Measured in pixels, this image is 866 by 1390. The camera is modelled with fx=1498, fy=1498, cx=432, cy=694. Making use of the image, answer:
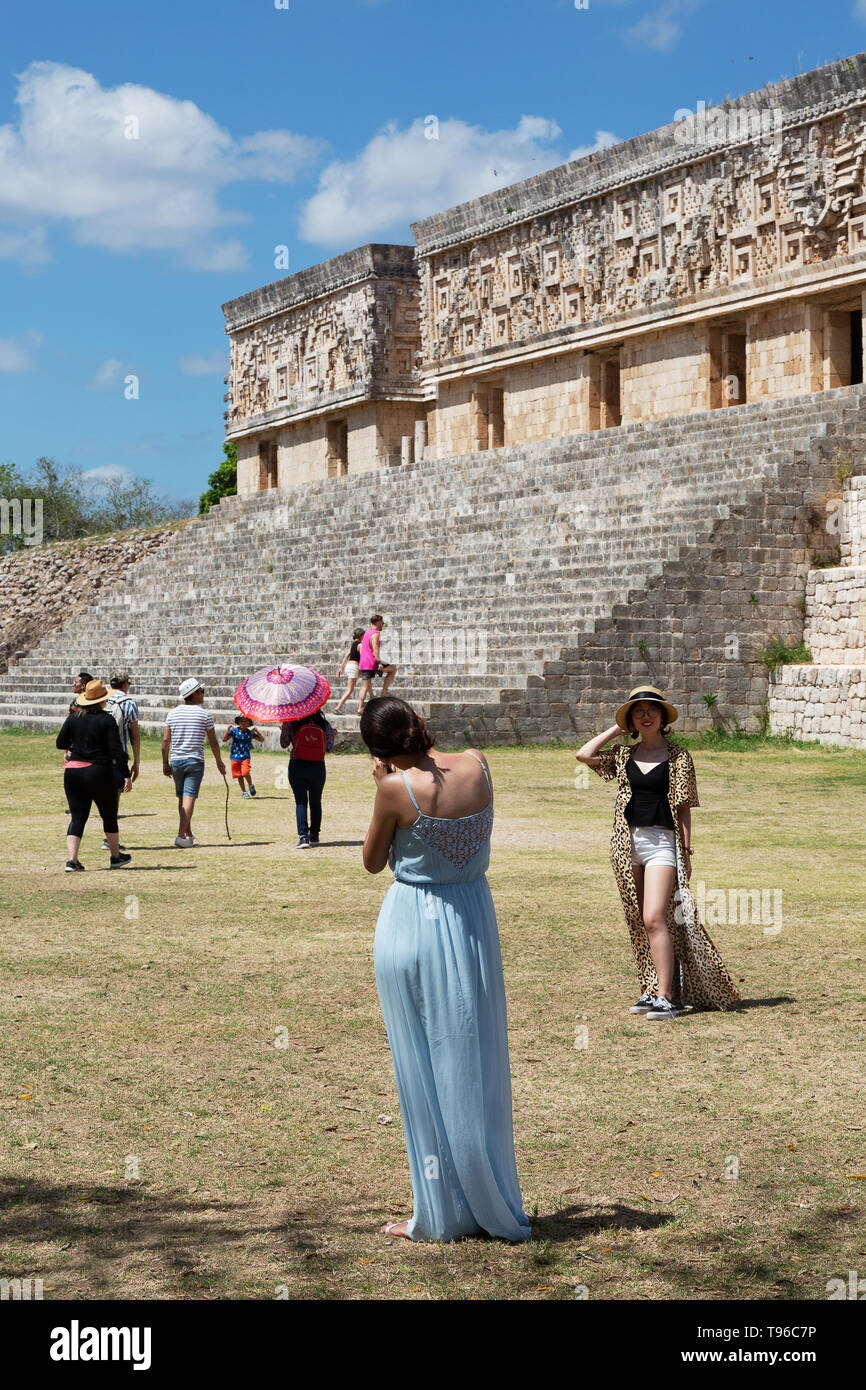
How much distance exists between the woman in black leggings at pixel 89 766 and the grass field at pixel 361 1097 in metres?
0.40

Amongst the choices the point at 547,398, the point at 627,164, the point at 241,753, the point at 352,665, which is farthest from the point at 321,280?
the point at 241,753

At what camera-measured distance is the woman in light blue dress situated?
4055mm

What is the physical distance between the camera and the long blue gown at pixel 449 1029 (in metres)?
4.05

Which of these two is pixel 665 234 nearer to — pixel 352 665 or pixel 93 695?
pixel 352 665

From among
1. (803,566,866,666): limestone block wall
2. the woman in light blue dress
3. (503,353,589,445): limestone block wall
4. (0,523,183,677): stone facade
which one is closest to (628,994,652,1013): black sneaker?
the woman in light blue dress

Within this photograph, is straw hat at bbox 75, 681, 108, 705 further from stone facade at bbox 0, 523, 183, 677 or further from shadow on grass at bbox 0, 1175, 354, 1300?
stone facade at bbox 0, 523, 183, 677

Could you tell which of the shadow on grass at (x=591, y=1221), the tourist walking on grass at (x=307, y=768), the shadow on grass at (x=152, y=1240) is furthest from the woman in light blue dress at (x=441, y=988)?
the tourist walking on grass at (x=307, y=768)

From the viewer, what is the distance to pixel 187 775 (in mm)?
11750

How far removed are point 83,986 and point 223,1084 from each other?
66.6 inches

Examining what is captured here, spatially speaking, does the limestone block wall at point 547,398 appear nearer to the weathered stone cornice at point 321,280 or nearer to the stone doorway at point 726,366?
the stone doorway at point 726,366

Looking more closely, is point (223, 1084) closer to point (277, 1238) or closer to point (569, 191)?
point (277, 1238)

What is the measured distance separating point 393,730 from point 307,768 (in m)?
7.38

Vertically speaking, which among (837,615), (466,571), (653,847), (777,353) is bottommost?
(653,847)
